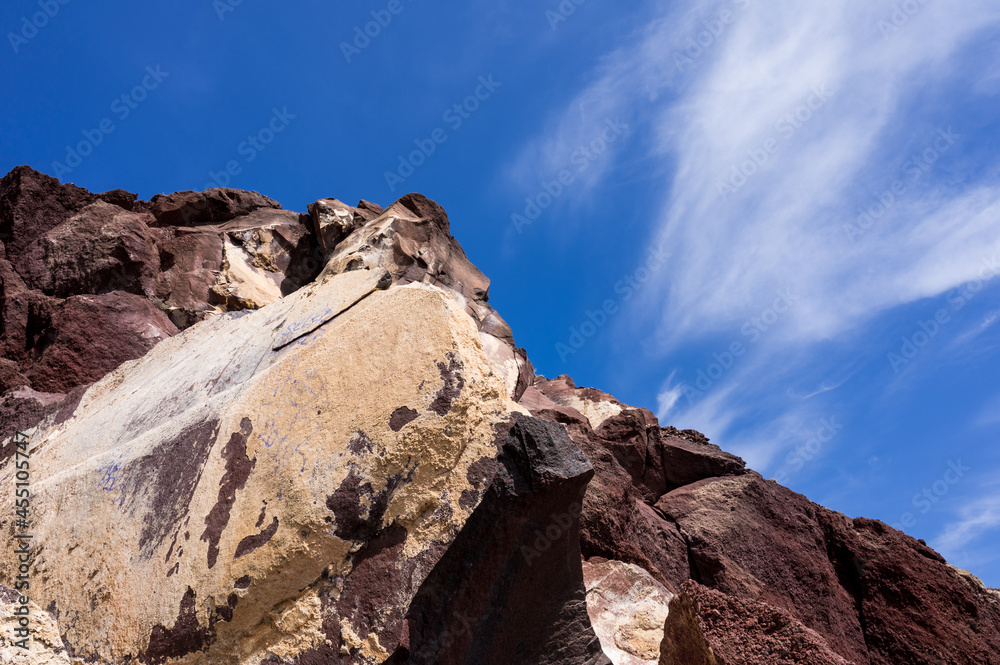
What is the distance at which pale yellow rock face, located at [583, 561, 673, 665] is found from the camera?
4.49 metres

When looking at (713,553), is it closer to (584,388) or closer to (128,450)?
(584,388)

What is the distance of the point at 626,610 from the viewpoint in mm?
4852

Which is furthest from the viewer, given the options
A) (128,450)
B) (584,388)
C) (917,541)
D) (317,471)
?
(584,388)

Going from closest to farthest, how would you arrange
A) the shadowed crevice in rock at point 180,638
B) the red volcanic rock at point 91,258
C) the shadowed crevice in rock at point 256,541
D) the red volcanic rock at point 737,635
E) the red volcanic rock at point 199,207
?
the shadowed crevice in rock at point 180,638, the shadowed crevice in rock at point 256,541, the red volcanic rock at point 737,635, the red volcanic rock at point 91,258, the red volcanic rock at point 199,207

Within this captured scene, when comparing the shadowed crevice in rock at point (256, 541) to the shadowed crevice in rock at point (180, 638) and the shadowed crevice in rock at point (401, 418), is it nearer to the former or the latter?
the shadowed crevice in rock at point (180, 638)

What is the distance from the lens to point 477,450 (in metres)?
3.14

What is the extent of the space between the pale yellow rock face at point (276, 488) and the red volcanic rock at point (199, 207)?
20.7 feet

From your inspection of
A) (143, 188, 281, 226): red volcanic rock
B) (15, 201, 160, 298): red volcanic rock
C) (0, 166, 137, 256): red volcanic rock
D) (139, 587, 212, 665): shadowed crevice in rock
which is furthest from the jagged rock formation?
(143, 188, 281, 226): red volcanic rock

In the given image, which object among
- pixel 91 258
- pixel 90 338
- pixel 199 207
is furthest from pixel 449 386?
pixel 199 207

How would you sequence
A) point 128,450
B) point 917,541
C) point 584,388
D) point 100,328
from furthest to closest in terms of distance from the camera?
point 584,388, point 917,541, point 100,328, point 128,450

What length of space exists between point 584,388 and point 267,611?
6493mm

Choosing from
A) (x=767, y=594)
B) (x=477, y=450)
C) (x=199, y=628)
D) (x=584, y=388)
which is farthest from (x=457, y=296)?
(x=199, y=628)

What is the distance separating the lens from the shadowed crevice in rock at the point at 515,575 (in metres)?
2.88

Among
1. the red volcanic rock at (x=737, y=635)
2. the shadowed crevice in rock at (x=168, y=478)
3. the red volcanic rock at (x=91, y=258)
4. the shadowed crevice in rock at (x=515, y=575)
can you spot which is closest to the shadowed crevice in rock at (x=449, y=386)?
the shadowed crevice in rock at (x=515, y=575)
